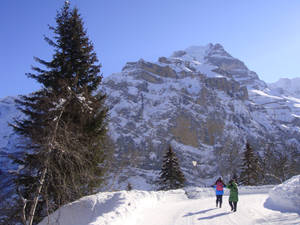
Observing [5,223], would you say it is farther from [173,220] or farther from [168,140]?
[168,140]

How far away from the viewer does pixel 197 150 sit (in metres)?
105

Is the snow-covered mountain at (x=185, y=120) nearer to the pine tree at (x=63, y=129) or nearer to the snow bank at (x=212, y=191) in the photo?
the snow bank at (x=212, y=191)

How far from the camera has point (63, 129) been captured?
602 centimetres

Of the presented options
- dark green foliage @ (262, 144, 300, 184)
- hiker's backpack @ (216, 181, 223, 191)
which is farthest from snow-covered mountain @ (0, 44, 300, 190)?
hiker's backpack @ (216, 181, 223, 191)

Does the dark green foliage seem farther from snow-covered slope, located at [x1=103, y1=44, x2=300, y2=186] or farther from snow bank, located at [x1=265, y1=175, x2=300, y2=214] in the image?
snow-covered slope, located at [x1=103, y1=44, x2=300, y2=186]

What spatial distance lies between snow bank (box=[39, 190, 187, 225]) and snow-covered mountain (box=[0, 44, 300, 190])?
7027 cm

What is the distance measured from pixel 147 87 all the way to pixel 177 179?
102765 millimetres

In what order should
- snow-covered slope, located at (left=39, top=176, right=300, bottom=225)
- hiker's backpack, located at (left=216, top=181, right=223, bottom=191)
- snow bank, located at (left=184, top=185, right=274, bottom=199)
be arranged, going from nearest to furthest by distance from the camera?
snow-covered slope, located at (left=39, top=176, right=300, bottom=225) → hiker's backpack, located at (left=216, top=181, right=223, bottom=191) → snow bank, located at (left=184, top=185, right=274, bottom=199)

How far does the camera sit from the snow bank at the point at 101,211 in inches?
297

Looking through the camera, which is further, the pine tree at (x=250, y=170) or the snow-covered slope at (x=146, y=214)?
the pine tree at (x=250, y=170)

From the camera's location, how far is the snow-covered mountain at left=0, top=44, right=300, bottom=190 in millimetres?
96375

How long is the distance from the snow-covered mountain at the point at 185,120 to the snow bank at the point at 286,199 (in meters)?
69.5

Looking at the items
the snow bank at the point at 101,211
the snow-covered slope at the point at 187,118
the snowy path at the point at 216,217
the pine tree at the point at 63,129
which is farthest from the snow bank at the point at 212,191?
the snow-covered slope at the point at 187,118

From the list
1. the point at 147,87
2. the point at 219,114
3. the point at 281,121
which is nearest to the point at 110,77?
the point at 147,87
